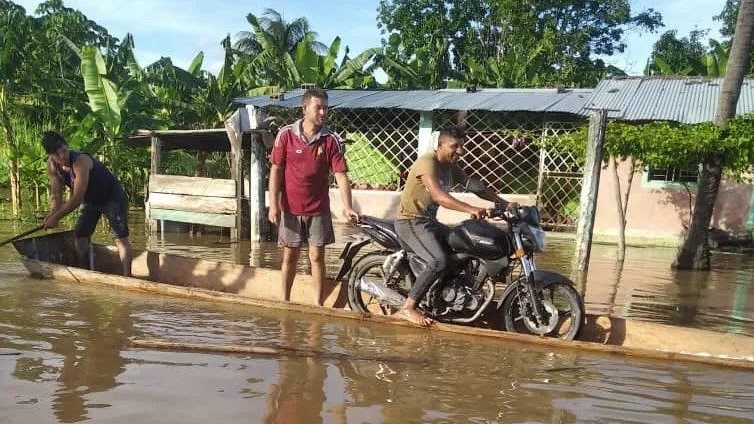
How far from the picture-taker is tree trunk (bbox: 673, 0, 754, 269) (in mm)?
8297

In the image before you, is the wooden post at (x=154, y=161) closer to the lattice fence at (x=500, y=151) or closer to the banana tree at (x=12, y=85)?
the banana tree at (x=12, y=85)

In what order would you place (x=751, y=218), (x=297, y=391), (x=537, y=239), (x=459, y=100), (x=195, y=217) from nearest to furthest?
(x=297, y=391) < (x=537, y=239) < (x=195, y=217) < (x=751, y=218) < (x=459, y=100)

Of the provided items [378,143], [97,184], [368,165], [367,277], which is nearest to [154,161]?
[368,165]

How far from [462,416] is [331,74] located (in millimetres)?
15089

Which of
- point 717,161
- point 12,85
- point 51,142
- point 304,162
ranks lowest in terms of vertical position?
point 304,162

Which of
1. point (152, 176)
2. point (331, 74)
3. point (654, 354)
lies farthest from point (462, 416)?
point (331, 74)

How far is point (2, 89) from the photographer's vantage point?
12258mm

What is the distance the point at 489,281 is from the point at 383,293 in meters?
0.83

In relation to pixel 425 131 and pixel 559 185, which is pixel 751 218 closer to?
pixel 559 185

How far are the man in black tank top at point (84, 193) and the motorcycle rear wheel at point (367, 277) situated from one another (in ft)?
8.26

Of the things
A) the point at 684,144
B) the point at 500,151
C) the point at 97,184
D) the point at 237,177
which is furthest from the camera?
the point at 500,151

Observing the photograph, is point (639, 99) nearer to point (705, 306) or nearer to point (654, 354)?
point (705, 306)

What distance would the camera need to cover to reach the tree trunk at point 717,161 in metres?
8.30

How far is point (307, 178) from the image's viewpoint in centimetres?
484
